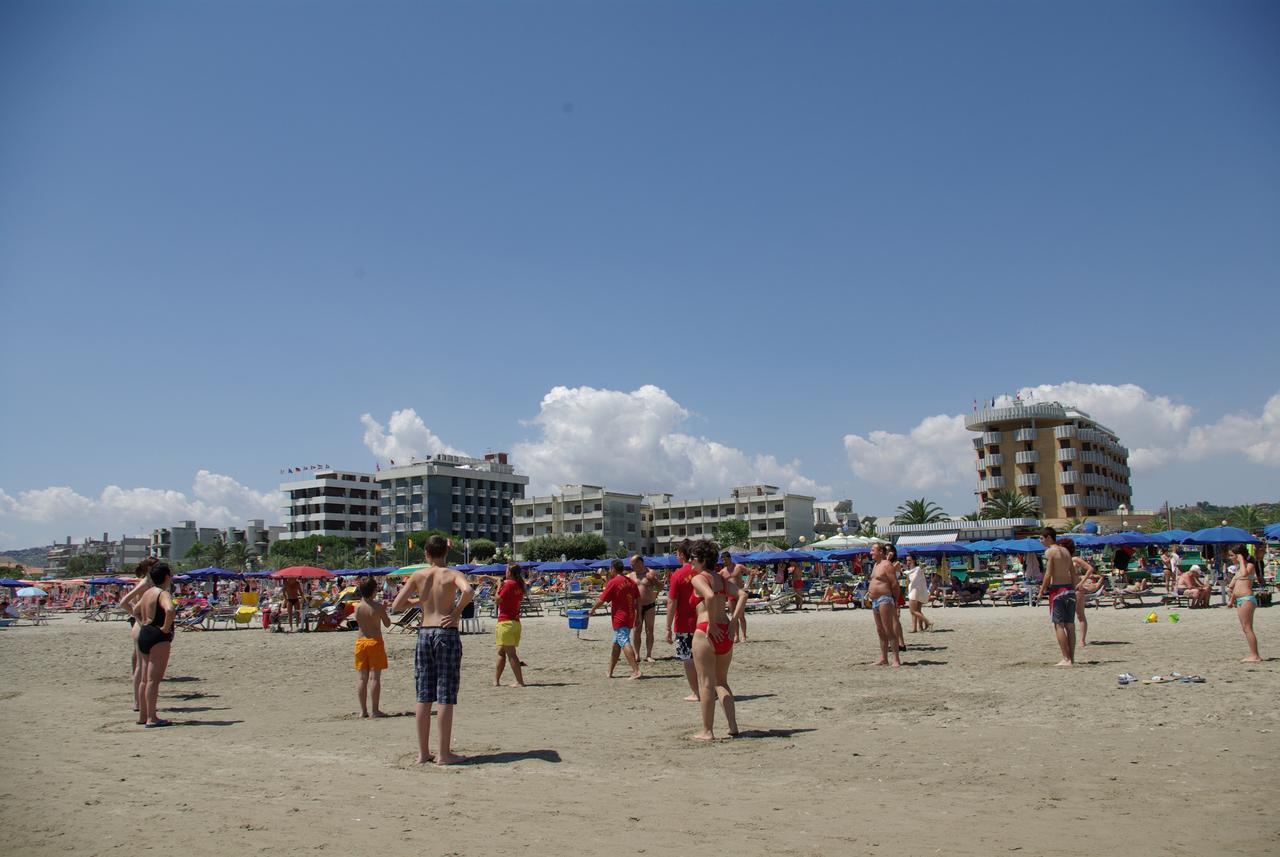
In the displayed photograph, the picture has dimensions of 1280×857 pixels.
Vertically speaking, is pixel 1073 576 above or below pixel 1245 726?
above

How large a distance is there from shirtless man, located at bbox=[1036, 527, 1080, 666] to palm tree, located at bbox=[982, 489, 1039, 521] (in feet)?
231

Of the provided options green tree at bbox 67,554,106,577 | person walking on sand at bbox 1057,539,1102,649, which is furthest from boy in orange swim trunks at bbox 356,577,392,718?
green tree at bbox 67,554,106,577

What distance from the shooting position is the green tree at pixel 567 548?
97750mm

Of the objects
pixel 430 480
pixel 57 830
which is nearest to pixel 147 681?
pixel 57 830

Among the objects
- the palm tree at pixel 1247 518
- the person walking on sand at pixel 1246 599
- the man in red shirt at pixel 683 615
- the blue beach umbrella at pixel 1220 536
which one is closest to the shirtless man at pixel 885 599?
the man in red shirt at pixel 683 615

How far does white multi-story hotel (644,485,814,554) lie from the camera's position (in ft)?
348

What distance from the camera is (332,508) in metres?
118

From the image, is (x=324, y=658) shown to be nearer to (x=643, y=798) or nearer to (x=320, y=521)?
(x=643, y=798)

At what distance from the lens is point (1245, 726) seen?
765 cm

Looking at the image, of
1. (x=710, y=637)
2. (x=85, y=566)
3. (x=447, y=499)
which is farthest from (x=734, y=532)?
(x=710, y=637)

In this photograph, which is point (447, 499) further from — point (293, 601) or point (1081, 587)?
point (1081, 587)

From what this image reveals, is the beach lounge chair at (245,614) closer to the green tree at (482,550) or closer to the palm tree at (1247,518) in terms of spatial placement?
the palm tree at (1247,518)

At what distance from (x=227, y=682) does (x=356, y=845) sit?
1044 centimetres

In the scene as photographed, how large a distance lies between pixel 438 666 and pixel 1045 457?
86.2m
